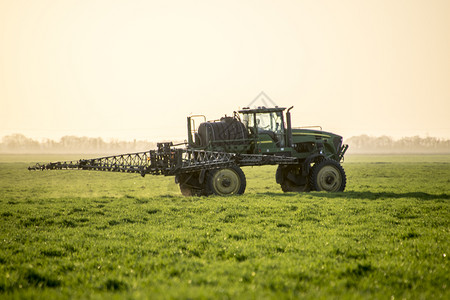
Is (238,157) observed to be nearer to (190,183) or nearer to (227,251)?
(190,183)

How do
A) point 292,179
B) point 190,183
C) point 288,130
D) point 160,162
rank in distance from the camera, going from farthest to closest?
point 292,179 → point 288,130 → point 190,183 → point 160,162

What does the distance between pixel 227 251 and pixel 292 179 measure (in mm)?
14428

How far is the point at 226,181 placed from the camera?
1931 cm

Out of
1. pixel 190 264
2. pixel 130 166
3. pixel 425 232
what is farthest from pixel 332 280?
pixel 130 166

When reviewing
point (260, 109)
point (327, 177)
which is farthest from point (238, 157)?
point (327, 177)

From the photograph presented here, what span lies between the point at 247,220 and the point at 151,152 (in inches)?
329

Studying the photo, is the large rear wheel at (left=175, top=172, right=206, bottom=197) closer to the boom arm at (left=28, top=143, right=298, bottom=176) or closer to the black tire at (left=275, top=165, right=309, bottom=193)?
the boom arm at (left=28, top=143, right=298, bottom=176)

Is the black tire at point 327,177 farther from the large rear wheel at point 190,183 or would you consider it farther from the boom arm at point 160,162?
the large rear wheel at point 190,183

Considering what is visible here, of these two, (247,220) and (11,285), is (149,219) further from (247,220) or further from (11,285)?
(11,285)

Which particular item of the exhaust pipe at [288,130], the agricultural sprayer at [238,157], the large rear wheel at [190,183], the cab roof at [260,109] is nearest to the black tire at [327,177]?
the agricultural sprayer at [238,157]

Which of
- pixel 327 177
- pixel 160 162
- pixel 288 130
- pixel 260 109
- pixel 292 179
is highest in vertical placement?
pixel 260 109

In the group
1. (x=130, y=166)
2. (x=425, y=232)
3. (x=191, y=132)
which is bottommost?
(x=425, y=232)

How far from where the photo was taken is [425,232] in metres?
10.5

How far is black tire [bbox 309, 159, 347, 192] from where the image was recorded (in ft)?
68.7
